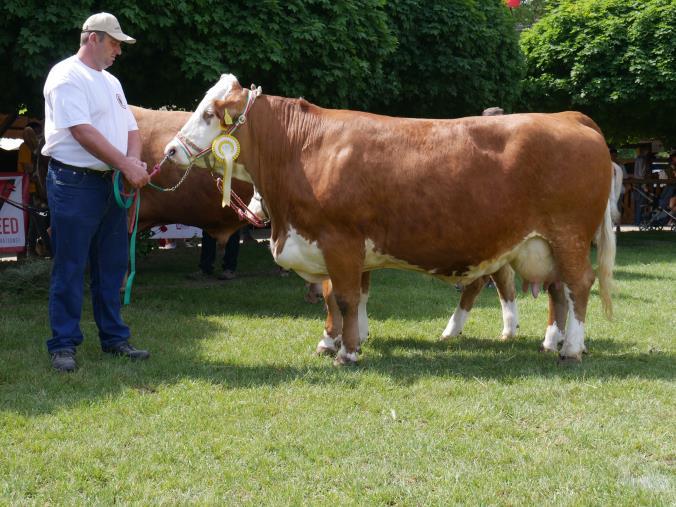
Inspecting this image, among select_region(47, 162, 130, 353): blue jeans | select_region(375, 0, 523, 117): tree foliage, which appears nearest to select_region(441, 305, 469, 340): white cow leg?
select_region(47, 162, 130, 353): blue jeans

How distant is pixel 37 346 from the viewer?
6391mm

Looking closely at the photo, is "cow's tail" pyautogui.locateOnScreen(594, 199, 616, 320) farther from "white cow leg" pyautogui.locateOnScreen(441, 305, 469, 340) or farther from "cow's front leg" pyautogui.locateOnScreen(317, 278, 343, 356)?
"cow's front leg" pyautogui.locateOnScreen(317, 278, 343, 356)

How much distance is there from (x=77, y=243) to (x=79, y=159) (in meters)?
0.57

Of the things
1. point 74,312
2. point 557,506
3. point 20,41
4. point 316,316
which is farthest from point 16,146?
point 557,506

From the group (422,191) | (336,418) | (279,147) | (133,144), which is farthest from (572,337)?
(133,144)

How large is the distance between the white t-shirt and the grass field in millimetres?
1479

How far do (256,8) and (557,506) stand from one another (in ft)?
25.0

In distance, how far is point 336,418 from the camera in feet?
15.2

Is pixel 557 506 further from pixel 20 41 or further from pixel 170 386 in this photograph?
pixel 20 41

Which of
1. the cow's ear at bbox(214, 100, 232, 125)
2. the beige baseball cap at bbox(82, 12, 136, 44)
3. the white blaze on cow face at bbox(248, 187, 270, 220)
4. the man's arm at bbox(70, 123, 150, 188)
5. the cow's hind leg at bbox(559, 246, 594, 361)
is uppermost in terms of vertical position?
the beige baseball cap at bbox(82, 12, 136, 44)

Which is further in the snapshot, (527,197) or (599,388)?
(527,197)

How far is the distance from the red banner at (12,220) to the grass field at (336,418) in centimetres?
548

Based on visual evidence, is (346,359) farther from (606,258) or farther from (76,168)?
(76,168)

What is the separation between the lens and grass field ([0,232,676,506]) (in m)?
3.68
